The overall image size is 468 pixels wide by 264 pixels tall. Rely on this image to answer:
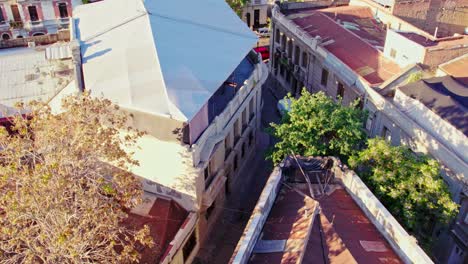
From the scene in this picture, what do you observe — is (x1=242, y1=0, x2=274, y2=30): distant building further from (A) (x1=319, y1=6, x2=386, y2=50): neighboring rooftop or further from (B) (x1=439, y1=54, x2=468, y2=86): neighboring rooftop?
(B) (x1=439, y1=54, x2=468, y2=86): neighboring rooftop

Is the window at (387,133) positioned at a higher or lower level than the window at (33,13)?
lower

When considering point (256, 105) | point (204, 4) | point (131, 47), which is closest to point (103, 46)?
point (131, 47)

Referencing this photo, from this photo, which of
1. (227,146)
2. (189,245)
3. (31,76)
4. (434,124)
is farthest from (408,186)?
(31,76)

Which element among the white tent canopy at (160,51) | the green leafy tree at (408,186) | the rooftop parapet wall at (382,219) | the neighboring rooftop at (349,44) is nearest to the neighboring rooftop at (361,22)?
the neighboring rooftop at (349,44)

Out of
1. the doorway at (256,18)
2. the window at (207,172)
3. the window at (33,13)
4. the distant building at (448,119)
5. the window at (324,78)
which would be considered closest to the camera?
the distant building at (448,119)

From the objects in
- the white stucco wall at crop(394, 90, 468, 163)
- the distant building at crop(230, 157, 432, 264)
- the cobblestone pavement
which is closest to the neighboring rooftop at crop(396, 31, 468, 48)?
the white stucco wall at crop(394, 90, 468, 163)

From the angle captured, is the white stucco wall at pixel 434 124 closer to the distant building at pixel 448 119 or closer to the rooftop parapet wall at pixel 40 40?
the distant building at pixel 448 119

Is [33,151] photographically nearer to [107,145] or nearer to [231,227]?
[107,145]

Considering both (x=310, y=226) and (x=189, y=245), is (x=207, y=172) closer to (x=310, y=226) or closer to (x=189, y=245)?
(x=189, y=245)
